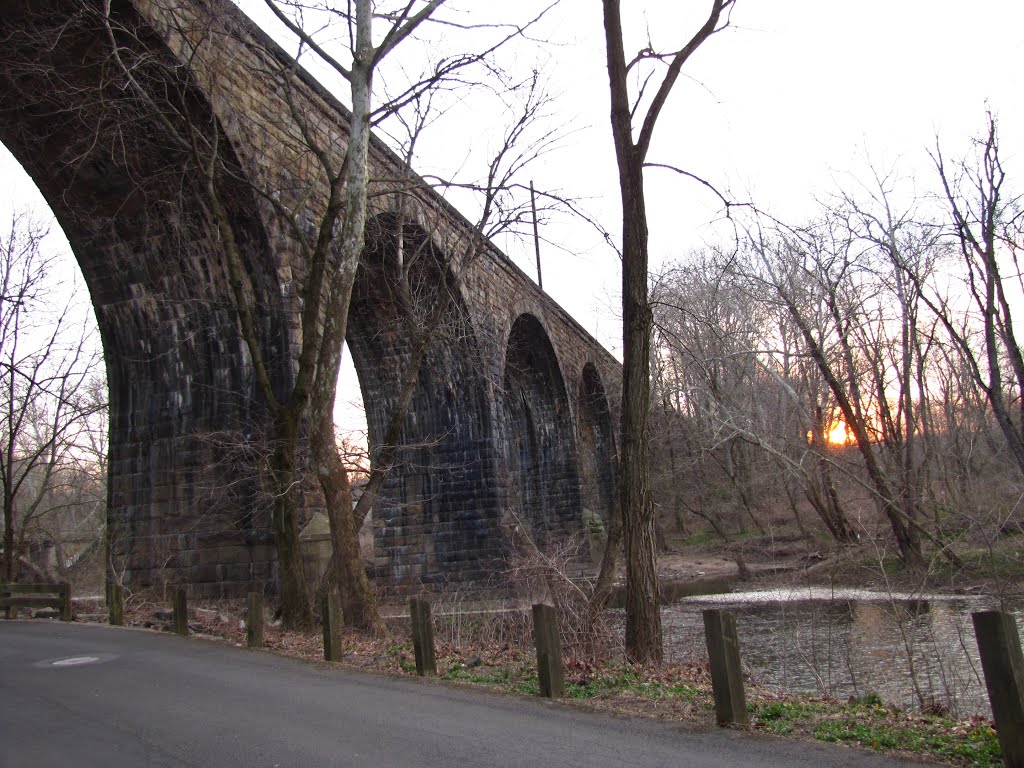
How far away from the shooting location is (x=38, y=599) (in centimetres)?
1150

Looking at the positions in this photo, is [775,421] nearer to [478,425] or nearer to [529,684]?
[478,425]

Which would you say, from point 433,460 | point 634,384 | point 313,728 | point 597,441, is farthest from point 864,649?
point 597,441

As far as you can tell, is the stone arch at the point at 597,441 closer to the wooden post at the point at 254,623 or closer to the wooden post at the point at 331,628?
the wooden post at the point at 254,623

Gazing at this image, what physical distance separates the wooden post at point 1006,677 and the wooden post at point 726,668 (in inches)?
45.3

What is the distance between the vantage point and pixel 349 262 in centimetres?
845

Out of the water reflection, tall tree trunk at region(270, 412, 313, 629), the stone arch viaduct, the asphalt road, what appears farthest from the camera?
the stone arch viaduct

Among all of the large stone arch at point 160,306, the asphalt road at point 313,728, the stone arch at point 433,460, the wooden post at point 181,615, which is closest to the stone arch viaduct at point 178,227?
the large stone arch at point 160,306

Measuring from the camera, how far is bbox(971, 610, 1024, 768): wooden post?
321 cm

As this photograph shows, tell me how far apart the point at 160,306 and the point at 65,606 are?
4.16 m

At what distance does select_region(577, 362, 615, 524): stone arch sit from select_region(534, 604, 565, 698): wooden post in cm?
2486

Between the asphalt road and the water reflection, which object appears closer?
the asphalt road

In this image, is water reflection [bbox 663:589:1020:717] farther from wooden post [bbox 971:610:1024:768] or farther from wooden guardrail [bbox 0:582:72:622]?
wooden guardrail [bbox 0:582:72:622]

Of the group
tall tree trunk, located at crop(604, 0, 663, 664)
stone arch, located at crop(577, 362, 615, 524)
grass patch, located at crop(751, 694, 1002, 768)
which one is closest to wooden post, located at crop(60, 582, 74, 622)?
tall tree trunk, located at crop(604, 0, 663, 664)

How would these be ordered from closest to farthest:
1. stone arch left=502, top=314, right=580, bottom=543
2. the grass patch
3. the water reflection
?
the grass patch → the water reflection → stone arch left=502, top=314, right=580, bottom=543
